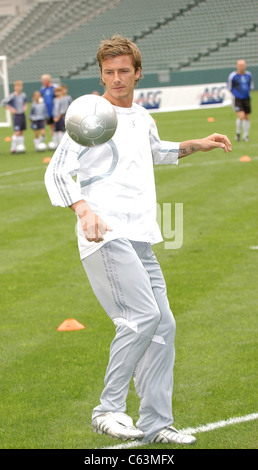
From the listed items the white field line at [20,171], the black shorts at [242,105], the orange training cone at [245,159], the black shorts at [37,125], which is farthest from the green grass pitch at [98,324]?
the black shorts at [37,125]

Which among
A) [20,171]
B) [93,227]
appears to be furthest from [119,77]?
[20,171]

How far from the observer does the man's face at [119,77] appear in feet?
14.7

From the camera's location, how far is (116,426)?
4.55m

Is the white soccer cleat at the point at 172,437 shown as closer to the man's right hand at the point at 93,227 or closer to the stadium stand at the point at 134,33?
the man's right hand at the point at 93,227

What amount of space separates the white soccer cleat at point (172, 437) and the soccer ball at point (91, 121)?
1675 millimetres

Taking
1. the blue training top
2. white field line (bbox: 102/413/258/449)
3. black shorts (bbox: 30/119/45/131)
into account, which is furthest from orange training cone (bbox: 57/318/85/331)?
black shorts (bbox: 30/119/45/131)

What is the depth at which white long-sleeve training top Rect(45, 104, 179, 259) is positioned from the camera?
4352mm

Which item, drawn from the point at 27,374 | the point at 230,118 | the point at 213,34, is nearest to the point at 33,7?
the point at 213,34

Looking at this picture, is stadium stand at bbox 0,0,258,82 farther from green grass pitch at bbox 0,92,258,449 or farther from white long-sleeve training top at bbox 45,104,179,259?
white long-sleeve training top at bbox 45,104,179,259

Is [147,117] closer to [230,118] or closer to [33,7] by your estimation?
[230,118]

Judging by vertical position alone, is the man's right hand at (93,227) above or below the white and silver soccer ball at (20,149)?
above

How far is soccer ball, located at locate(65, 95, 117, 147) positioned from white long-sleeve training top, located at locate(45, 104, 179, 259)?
0.14 meters

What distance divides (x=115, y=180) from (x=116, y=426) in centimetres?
133

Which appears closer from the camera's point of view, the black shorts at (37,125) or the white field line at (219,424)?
the white field line at (219,424)
